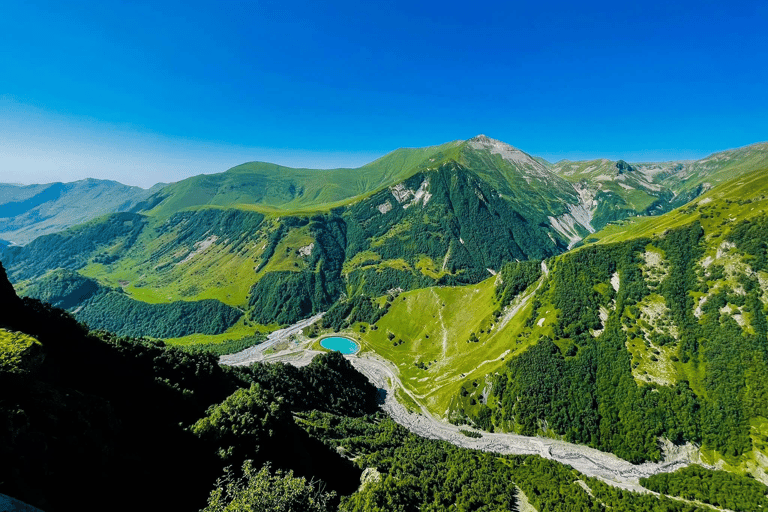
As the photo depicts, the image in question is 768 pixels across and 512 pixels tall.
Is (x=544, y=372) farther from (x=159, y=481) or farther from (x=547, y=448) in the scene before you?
(x=159, y=481)

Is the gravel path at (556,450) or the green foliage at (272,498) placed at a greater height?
the green foliage at (272,498)

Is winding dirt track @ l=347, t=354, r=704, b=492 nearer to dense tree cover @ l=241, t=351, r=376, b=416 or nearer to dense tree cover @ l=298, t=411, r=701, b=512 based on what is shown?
dense tree cover @ l=298, t=411, r=701, b=512

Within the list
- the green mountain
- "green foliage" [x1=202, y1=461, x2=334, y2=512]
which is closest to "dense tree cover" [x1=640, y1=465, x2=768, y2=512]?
the green mountain

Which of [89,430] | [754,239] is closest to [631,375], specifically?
[754,239]

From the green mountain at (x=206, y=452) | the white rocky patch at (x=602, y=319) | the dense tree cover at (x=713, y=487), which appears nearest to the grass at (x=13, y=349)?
the green mountain at (x=206, y=452)

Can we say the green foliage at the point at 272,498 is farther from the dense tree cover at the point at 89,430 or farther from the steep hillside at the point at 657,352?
the steep hillside at the point at 657,352

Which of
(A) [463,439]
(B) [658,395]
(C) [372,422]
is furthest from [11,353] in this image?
(B) [658,395]
